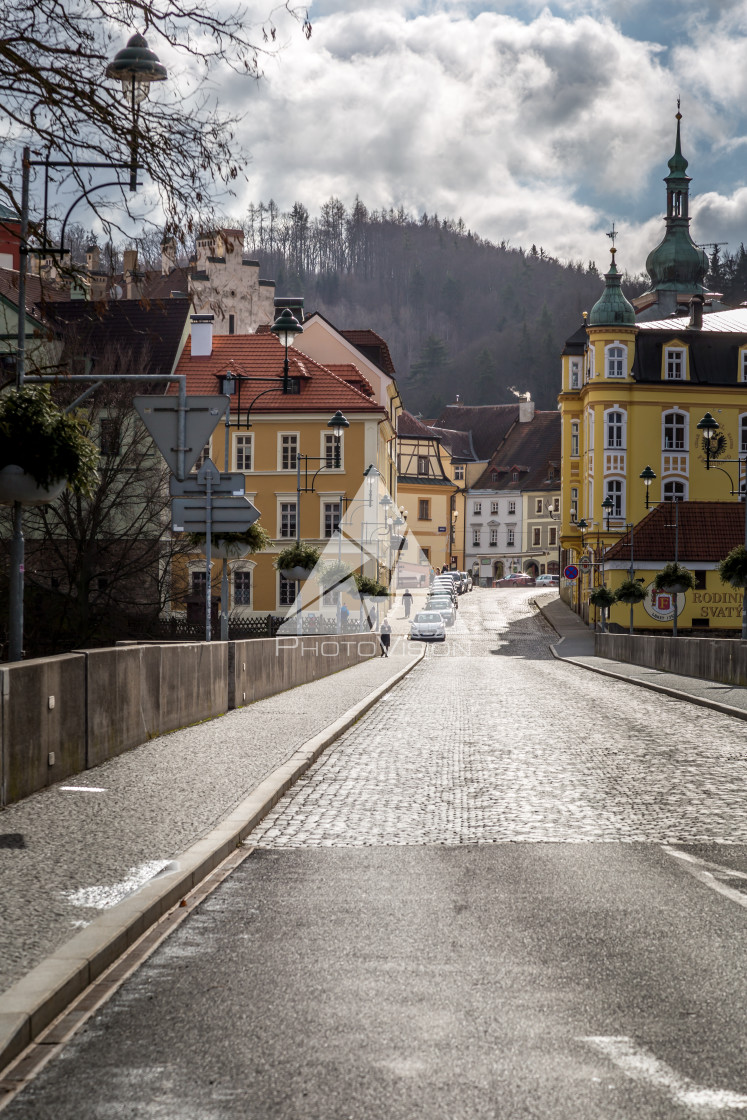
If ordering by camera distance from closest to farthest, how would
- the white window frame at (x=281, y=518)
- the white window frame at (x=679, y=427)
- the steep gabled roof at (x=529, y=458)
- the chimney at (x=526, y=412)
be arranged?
the white window frame at (x=281, y=518) < the white window frame at (x=679, y=427) < the steep gabled roof at (x=529, y=458) < the chimney at (x=526, y=412)

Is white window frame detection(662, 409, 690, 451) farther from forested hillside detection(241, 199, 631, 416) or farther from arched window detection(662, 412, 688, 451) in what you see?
forested hillside detection(241, 199, 631, 416)

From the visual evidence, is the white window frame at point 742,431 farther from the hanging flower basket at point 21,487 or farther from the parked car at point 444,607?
the hanging flower basket at point 21,487

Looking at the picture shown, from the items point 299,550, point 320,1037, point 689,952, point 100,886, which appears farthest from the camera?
point 299,550

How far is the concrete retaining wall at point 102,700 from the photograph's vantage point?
9.37 meters

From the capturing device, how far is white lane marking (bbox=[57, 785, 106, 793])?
10.1 m

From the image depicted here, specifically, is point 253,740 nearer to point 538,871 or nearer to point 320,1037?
point 538,871

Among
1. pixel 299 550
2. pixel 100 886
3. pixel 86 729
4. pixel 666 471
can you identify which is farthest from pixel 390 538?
pixel 100 886

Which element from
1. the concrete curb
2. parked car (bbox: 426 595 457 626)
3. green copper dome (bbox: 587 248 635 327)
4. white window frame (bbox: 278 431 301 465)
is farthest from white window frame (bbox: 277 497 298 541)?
the concrete curb

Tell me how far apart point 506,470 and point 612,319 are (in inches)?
2391

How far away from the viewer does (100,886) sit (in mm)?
6789

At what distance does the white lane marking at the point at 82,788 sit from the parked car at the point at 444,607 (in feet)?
194

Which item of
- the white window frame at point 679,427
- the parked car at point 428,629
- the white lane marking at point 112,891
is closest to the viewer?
the white lane marking at point 112,891

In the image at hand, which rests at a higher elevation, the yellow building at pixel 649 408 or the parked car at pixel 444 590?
the yellow building at pixel 649 408

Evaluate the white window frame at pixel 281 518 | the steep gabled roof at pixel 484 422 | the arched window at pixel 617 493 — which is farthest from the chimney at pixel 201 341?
the steep gabled roof at pixel 484 422
